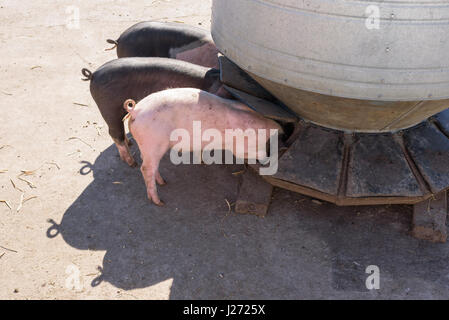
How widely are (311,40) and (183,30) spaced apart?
205 centimetres

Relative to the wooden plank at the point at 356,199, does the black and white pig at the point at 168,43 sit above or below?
above

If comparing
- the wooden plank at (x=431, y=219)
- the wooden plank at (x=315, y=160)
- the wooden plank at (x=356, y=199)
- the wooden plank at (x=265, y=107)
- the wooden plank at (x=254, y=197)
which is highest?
the wooden plank at (x=265, y=107)

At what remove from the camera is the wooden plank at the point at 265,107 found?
2.88 meters

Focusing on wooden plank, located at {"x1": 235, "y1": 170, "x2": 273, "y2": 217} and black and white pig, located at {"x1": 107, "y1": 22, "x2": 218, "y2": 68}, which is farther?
black and white pig, located at {"x1": 107, "y1": 22, "x2": 218, "y2": 68}

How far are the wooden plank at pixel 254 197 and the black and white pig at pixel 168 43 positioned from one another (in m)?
1.44

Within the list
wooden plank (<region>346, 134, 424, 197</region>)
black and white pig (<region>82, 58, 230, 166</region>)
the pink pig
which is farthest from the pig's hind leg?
wooden plank (<region>346, 134, 424, 197</region>)

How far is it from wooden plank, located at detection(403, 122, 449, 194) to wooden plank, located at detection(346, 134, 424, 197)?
87 millimetres

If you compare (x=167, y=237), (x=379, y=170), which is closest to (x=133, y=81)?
(x=167, y=237)

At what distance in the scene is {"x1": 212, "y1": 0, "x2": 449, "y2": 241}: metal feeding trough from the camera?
2.05m

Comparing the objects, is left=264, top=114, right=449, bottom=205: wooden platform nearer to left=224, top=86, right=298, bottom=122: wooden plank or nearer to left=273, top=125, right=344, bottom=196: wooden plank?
left=273, top=125, right=344, bottom=196: wooden plank

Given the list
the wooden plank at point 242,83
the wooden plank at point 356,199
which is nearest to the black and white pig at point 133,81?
the wooden plank at point 242,83

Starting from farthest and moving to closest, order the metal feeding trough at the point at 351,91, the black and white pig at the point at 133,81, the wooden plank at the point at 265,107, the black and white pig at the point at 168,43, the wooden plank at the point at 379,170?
the black and white pig at the point at 168,43 < the black and white pig at the point at 133,81 < the wooden plank at the point at 265,107 < the wooden plank at the point at 379,170 < the metal feeding trough at the point at 351,91

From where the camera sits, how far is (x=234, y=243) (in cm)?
287

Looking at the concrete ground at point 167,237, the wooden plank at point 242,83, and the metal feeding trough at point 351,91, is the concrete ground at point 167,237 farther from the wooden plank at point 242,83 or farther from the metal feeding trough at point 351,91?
the wooden plank at point 242,83
